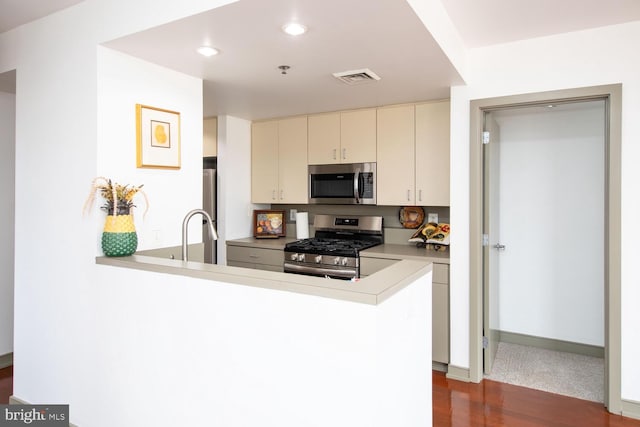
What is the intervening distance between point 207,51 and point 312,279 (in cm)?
149

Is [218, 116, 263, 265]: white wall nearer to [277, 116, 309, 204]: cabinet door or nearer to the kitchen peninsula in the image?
[277, 116, 309, 204]: cabinet door

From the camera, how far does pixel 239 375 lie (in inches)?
65.6

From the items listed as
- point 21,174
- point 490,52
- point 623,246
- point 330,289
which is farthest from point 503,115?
point 21,174

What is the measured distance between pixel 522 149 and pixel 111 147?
331 centimetres

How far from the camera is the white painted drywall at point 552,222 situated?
3461 millimetres

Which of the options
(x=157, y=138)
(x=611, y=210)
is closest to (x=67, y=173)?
(x=157, y=138)

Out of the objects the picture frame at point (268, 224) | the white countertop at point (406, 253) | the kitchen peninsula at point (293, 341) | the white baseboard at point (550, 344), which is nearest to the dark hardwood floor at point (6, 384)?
the kitchen peninsula at point (293, 341)

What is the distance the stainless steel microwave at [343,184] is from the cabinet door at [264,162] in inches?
18.3

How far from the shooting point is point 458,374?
308 centimetres

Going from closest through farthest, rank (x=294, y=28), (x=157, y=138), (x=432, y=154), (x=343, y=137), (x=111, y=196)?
(x=294, y=28)
(x=111, y=196)
(x=157, y=138)
(x=432, y=154)
(x=343, y=137)

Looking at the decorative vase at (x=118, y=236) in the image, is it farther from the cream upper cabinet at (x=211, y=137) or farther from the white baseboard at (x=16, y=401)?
the cream upper cabinet at (x=211, y=137)

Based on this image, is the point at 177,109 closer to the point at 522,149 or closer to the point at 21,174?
the point at 21,174

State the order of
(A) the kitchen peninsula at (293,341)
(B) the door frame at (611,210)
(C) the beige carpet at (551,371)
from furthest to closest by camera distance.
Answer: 1. (C) the beige carpet at (551,371)
2. (B) the door frame at (611,210)
3. (A) the kitchen peninsula at (293,341)

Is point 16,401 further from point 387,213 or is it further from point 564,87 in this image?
point 564,87
